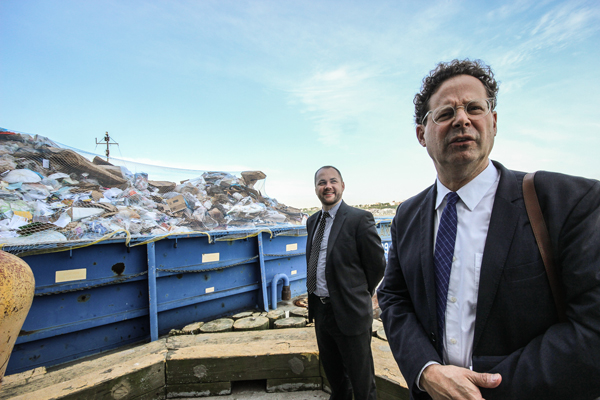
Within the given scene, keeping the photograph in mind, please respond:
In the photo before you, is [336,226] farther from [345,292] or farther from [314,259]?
[345,292]

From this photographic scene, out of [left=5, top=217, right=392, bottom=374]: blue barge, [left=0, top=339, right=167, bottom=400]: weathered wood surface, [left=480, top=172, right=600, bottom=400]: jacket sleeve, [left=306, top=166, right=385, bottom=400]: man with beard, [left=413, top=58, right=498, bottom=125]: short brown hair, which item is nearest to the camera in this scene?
[left=480, top=172, right=600, bottom=400]: jacket sleeve

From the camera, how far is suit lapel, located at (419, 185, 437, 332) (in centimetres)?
105

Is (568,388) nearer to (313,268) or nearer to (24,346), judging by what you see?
(313,268)

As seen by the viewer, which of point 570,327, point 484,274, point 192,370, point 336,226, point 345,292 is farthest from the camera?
point 192,370

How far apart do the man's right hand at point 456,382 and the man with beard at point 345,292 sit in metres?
Answer: 1.11

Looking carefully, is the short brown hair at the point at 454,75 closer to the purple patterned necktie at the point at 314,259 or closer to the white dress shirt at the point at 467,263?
the white dress shirt at the point at 467,263

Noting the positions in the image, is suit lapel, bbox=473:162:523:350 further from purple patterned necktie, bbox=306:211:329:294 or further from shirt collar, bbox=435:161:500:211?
purple patterned necktie, bbox=306:211:329:294

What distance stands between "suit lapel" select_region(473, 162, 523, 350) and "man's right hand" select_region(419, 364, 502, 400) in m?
0.09

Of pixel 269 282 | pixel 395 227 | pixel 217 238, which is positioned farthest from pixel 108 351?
pixel 395 227

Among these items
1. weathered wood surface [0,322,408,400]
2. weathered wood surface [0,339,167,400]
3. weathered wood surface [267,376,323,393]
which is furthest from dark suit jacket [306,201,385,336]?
weathered wood surface [0,339,167,400]

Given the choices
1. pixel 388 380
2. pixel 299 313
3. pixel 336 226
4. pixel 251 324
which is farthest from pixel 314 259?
pixel 299 313

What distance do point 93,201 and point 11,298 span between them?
4709mm

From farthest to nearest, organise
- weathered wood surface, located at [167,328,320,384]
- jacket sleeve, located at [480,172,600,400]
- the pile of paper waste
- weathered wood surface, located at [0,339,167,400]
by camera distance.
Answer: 1. the pile of paper waste
2. weathered wood surface, located at [167,328,320,384]
3. weathered wood surface, located at [0,339,167,400]
4. jacket sleeve, located at [480,172,600,400]

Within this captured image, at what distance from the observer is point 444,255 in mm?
1046
